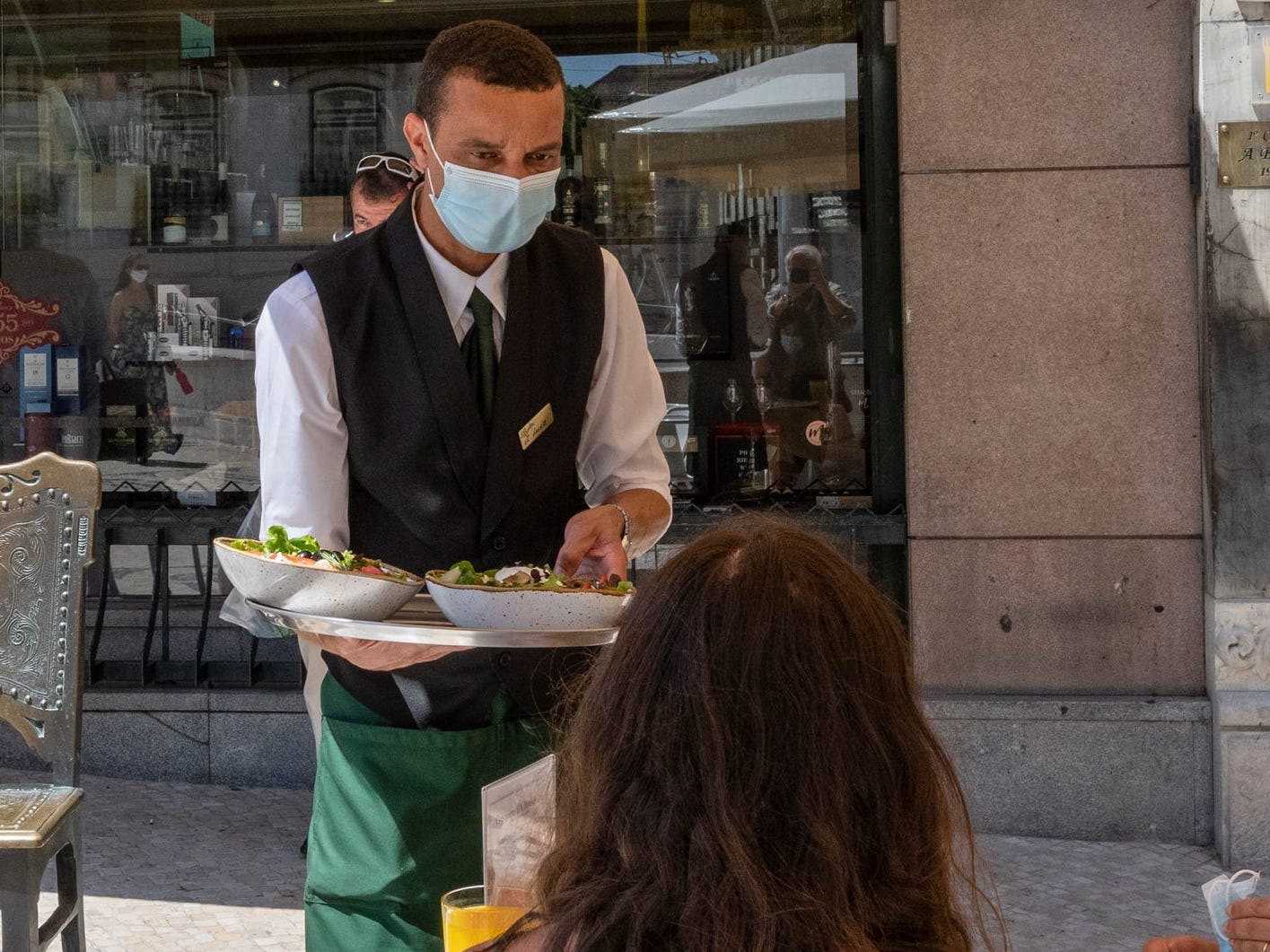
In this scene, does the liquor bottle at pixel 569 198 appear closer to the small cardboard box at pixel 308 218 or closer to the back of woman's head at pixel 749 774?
the small cardboard box at pixel 308 218

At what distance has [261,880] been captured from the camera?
4.54m

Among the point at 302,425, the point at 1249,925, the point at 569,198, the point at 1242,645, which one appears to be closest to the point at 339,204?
the point at 569,198

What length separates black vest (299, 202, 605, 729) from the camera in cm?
215

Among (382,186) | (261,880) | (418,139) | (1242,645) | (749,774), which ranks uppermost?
(382,186)

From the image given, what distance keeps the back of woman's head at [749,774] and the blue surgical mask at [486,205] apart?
1.04 meters

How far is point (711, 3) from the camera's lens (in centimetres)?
549

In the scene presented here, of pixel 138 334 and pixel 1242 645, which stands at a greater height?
pixel 138 334

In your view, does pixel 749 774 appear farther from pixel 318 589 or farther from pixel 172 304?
pixel 172 304

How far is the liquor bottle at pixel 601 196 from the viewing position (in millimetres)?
5586

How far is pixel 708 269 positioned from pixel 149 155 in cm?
220

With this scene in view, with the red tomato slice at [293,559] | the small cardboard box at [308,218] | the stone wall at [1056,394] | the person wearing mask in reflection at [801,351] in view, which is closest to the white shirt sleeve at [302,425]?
the red tomato slice at [293,559]

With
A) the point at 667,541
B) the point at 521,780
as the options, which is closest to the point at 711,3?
the point at 667,541

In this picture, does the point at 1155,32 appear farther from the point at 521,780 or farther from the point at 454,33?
the point at 521,780

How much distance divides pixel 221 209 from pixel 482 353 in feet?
12.7
